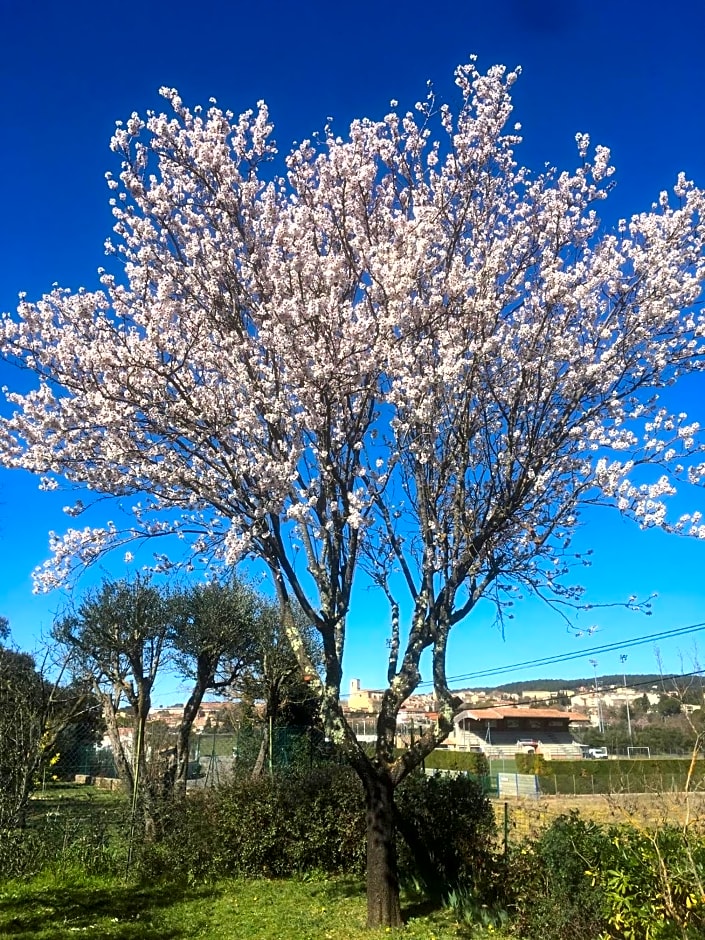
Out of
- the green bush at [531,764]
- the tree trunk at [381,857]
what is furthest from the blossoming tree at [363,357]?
the green bush at [531,764]

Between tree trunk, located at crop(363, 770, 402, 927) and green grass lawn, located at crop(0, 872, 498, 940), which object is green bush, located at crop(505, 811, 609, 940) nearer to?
green grass lawn, located at crop(0, 872, 498, 940)

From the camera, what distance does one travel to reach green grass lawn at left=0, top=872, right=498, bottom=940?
615 cm

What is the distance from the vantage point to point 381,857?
6.67 m

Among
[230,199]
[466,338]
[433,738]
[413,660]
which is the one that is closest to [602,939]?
[433,738]

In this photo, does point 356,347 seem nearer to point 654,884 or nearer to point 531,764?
point 654,884

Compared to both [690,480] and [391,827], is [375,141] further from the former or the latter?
[391,827]

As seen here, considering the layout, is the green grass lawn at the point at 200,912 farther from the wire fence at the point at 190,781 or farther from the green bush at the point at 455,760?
the green bush at the point at 455,760

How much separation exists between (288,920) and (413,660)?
105 inches

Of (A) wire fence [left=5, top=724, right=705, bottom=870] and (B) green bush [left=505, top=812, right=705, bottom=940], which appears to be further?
(A) wire fence [left=5, top=724, right=705, bottom=870]

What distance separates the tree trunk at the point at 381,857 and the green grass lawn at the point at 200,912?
18cm

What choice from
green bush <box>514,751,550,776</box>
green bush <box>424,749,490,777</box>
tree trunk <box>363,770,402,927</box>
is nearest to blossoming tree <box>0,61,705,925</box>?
tree trunk <box>363,770,402,927</box>

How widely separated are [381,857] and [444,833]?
64.7 inches

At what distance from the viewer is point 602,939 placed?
4664mm

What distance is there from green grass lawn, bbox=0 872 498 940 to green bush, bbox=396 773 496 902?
0.57 metres
